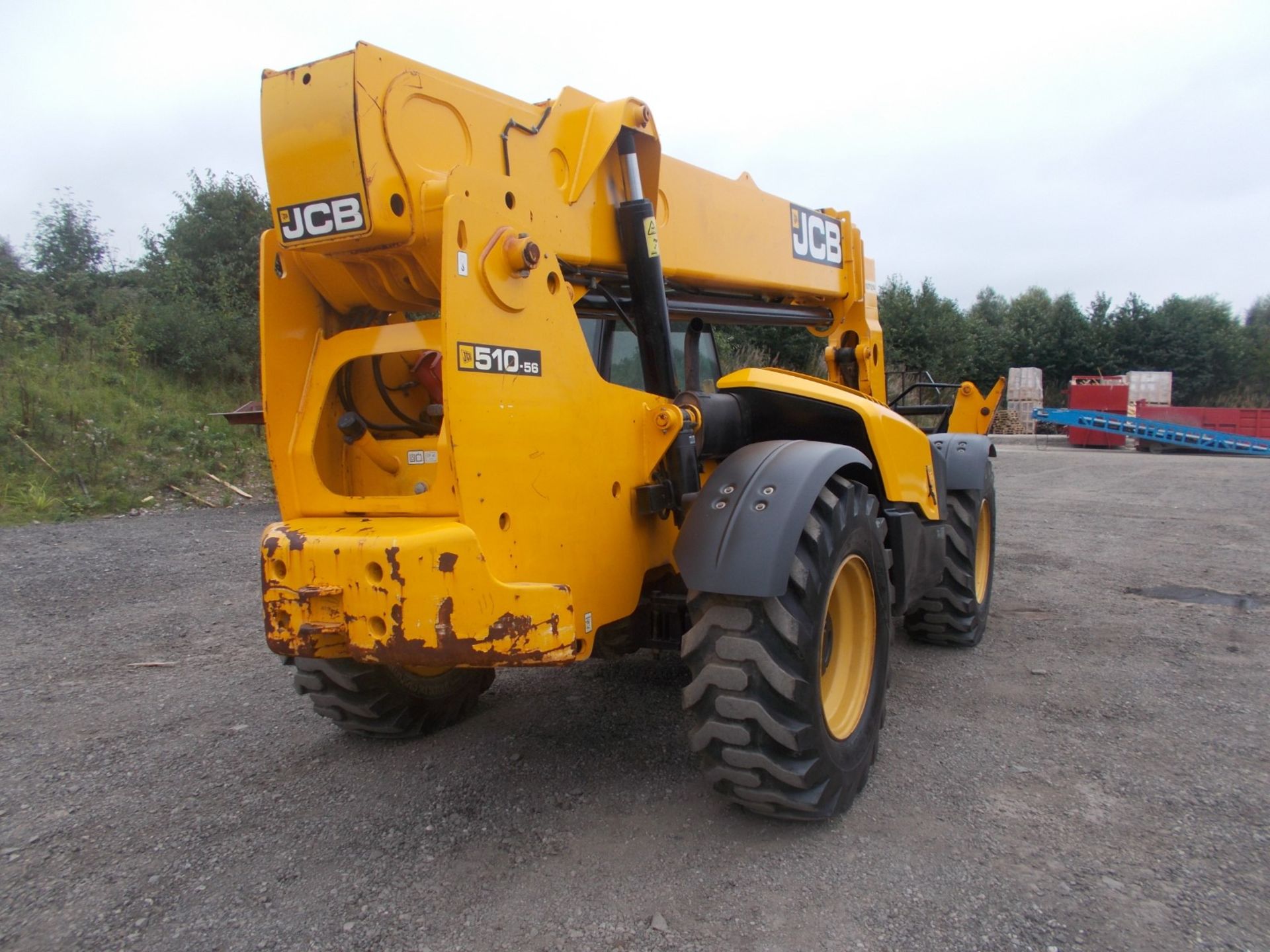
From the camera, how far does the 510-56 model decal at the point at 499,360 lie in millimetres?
2568

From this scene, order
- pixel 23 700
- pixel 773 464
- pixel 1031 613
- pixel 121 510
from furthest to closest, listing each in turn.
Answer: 1. pixel 121 510
2. pixel 1031 613
3. pixel 23 700
4. pixel 773 464

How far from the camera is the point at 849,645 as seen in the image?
3.52 m

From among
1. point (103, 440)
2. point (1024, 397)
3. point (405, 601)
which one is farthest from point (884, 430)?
point (1024, 397)

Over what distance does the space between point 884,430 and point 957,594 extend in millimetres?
1715

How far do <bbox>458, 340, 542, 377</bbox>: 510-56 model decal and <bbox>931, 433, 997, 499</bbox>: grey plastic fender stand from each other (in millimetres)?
3247

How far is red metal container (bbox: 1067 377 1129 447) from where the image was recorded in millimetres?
24473

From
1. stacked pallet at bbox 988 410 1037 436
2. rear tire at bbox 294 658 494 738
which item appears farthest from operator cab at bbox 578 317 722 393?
stacked pallet at bbox 988 410 1037 436

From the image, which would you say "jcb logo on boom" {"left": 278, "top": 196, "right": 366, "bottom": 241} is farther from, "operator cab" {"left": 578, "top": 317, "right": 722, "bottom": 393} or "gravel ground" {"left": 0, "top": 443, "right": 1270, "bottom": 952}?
"gravel ground" {"left": 0, "top": 443, "right": 1270, "bottom": 952}

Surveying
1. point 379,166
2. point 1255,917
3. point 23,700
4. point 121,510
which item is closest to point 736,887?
point 1255,917

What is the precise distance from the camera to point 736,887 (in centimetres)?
269

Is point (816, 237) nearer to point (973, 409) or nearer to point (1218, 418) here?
point (973, 409)

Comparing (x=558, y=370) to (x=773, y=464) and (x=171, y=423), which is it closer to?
(x=773, y=464)

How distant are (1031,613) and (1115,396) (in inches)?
900

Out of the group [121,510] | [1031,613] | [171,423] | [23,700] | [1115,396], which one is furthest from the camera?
[1115,396]
